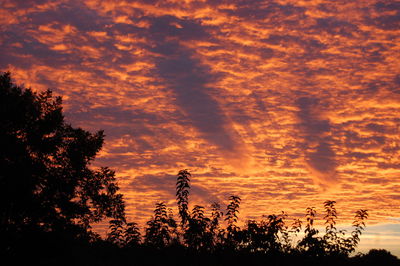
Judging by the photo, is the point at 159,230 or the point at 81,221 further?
the point at 81,221

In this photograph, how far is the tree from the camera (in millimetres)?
27969

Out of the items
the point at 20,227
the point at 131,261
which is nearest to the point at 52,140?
the point at 20,227

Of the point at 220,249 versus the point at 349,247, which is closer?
the point at 220,249

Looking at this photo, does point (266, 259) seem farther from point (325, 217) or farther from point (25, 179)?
point (25, 179)

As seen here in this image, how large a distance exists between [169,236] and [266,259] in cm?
465

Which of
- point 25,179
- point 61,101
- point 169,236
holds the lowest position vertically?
point 169,236

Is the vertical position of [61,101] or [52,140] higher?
[61,101]

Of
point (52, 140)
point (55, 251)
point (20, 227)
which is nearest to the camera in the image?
point (55, 251)

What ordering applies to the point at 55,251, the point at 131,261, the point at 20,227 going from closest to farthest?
the point at 131,261 → the point at 55,251 → the point at 20,227

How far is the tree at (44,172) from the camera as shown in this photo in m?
28.0

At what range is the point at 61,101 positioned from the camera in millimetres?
33188

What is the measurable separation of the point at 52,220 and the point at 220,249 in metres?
15.5

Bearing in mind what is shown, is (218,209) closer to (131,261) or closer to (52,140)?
(131,261)

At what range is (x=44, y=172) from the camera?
30391mm
